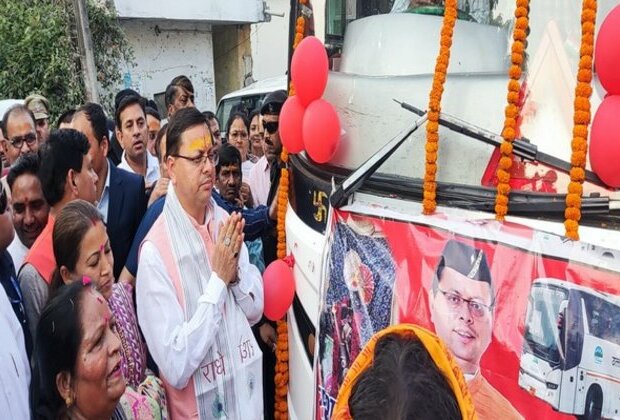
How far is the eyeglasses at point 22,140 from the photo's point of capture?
11.9 feet

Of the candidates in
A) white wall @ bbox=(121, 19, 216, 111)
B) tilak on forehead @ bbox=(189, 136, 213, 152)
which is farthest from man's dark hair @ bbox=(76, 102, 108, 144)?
white wall @ bbox=(121, 19, 216, 111)

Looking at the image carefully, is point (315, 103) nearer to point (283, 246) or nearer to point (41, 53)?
point (283, 246)

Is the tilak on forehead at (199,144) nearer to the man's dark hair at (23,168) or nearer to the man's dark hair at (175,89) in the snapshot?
the man's dark hair at (23,168)

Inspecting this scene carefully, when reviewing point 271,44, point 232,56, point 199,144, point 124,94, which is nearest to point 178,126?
point 199,144

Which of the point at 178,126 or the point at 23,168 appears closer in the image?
the point at 178,126

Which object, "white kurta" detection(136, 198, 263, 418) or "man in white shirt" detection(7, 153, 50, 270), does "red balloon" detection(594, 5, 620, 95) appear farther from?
"man in white shirt" detection(7, 153, 50, 270)

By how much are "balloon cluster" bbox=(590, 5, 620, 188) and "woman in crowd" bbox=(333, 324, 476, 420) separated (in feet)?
1.82

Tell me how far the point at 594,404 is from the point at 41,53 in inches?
398

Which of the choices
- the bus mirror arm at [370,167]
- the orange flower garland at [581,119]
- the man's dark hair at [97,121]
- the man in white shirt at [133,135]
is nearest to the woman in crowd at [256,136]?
the man in white shirt at [133,135]

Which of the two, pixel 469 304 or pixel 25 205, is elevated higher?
pixel 469 304

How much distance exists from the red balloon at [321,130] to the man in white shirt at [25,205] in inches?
49.3

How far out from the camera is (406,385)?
88 cm

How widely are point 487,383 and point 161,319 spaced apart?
3.54ft

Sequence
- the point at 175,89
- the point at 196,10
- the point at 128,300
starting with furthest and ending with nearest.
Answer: the point at 196,10 < the point at 175,89 < the point at 128,300
